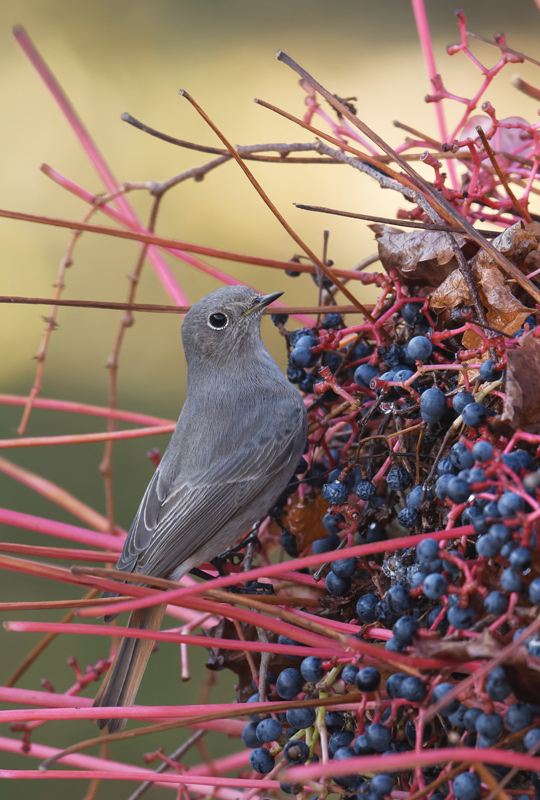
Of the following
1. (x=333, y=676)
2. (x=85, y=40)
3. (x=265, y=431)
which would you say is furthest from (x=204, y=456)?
(x=85, y=40)

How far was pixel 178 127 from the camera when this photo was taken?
3357mm

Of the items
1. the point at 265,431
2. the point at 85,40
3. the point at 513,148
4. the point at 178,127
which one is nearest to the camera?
the point at 513,148

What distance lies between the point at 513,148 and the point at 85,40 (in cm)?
320

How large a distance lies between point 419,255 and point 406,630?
1.36 ft

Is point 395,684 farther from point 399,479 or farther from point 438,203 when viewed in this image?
point 438,203

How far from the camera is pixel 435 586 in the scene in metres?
0.66

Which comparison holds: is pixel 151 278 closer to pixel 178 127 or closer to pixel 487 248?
pixel 178 127

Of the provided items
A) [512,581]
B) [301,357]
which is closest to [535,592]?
[512,581]

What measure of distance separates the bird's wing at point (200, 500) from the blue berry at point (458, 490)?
56 centimetres

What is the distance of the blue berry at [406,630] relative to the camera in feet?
2.25

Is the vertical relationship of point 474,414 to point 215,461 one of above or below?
below

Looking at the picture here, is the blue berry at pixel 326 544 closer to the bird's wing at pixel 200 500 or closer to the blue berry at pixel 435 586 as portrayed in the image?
the bird's wing at pixel 200 500

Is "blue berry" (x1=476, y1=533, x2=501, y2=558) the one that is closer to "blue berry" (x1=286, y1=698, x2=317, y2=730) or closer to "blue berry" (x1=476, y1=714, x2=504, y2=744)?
"blue berry" (x1=476, y1=714, x2=504, y2=744)

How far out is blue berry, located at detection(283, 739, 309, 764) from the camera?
780 mm
